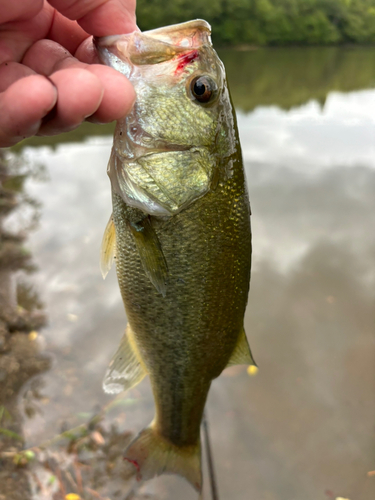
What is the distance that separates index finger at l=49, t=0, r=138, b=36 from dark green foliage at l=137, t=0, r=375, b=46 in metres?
35.2

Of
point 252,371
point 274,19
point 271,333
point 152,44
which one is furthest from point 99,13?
point 274,19

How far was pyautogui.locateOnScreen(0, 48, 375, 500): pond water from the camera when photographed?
9.97 feet

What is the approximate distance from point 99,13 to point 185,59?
338 mm

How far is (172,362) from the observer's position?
156cm

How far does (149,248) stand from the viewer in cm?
127

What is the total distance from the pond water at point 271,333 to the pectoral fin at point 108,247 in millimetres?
2110

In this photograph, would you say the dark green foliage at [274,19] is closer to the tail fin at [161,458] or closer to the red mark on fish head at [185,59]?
the red mark on fish head at [185,59]

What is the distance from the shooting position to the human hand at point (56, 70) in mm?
871

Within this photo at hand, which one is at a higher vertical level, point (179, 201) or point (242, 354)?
point (179, 201)

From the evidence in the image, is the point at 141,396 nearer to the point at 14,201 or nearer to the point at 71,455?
the point at 71,455

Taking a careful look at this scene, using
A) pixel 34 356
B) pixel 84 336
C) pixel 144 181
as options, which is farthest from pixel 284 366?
pixel 144 181

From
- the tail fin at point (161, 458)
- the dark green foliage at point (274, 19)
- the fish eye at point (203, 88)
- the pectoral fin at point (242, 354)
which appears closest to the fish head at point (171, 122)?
the fish eye at point (203, 88)

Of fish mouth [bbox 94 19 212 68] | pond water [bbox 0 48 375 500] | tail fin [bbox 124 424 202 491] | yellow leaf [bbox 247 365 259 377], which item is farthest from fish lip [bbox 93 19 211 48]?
yellow leaf [bbox 247 365 259 377]

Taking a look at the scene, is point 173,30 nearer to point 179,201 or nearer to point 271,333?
point 179,201
